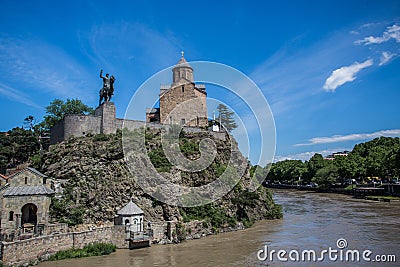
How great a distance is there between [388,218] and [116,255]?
86.3ft

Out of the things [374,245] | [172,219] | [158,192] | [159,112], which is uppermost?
[159,112]

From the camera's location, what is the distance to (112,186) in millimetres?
24016

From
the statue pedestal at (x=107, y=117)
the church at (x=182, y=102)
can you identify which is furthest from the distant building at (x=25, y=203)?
the church at (x=182, y=102)

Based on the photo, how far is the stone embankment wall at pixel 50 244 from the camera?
50.4 ft

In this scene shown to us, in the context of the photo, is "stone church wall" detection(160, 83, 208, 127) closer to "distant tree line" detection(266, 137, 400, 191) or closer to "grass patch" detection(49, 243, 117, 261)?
"grass patch" detection(49, 243, 117, 261)

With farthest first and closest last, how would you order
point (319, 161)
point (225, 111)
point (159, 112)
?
point (319, 161) < point (225, 111) < point (159, 112)

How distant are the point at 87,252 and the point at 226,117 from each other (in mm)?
38083

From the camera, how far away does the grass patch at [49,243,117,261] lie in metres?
17.1

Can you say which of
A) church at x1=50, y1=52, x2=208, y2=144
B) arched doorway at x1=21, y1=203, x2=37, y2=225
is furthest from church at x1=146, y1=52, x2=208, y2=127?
arched doorway at x1=21, y1=203, x2=37, y2=225

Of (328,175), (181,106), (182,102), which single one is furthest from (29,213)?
(328,175)

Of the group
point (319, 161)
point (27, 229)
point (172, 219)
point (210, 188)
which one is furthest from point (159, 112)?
point (319, 161)

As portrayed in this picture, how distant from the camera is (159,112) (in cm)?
4047

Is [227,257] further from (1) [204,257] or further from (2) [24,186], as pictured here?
(2) [24,186]

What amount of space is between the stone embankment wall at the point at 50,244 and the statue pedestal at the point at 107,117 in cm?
1221
